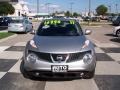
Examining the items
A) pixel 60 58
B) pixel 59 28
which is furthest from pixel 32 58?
pixel 59 28

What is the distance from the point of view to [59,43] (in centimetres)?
775

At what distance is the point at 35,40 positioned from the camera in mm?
8188

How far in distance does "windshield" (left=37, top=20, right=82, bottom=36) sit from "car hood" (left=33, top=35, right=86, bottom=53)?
46cm

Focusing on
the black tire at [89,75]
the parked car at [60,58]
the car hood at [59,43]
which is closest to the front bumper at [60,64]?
the parked car at [60,58]

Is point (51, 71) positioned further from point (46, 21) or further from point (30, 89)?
point (46, 21)

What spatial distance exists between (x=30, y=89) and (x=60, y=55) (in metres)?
1.06

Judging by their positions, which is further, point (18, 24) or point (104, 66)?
point (18, 24)

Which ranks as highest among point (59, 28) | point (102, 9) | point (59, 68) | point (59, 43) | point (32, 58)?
point (102, 9)

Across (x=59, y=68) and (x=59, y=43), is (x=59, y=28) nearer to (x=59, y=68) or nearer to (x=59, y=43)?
(x=59, y=43)

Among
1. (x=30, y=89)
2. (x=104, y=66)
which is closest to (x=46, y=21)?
(x=104, y=66)

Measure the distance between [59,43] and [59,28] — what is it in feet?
4.97

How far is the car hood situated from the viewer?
291 inches

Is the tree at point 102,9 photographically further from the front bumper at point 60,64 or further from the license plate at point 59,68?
the license plate at point 59,68

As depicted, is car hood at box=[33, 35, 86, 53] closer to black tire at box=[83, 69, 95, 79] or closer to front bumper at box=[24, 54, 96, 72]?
front bumper at box=[24, 54, 96, 72]
